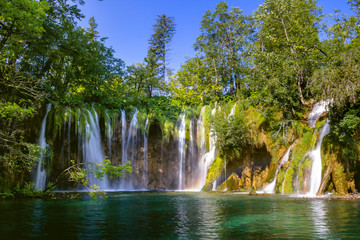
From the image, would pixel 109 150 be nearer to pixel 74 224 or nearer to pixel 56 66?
pixel 56 66

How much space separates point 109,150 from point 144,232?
19.9m

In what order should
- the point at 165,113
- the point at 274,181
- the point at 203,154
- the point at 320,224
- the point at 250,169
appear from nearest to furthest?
the point at 320,224 → the point at 274,181 → the point at 250,169 → the point at 203,154 → the point at 165,113

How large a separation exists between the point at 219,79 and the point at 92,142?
16888 mm

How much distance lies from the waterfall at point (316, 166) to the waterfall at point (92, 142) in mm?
15568

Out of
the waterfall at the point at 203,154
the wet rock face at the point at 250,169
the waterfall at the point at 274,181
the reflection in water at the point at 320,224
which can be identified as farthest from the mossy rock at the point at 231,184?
the reflection in water at the point at 320,224

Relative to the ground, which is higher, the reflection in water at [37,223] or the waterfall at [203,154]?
the waterfall at [203,154]

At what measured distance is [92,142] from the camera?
22859 millimetres

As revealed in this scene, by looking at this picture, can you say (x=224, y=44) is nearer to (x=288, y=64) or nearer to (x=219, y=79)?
(x=219, y=79)

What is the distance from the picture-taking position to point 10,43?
9117 mm

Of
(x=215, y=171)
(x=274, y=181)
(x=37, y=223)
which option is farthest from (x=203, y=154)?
(x=37, y=223)

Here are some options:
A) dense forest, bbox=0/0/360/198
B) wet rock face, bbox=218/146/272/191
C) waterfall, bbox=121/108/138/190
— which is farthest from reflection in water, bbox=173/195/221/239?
waterfall, bbox=121/108/138/190

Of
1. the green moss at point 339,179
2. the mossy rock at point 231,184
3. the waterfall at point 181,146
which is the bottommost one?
the mossy rock at point 231,184

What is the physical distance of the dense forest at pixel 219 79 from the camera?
986 cm

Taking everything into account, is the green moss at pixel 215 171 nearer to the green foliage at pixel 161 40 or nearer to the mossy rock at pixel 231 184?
the mossy rock at pixel 231 184
